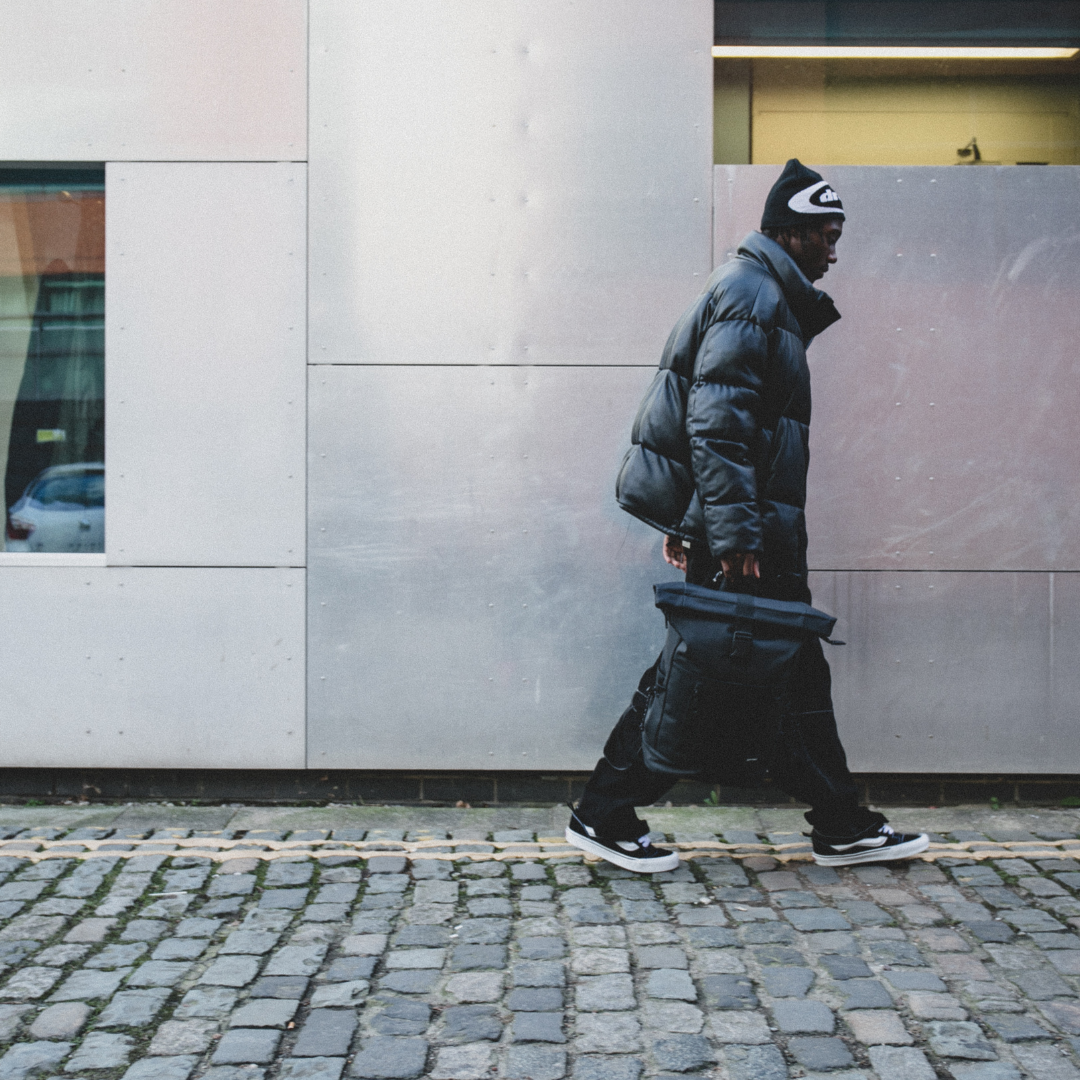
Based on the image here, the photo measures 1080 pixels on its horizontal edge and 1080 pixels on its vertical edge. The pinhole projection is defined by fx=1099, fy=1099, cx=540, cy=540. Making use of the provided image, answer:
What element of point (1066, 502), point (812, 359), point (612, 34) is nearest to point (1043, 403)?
point (1066, 502)

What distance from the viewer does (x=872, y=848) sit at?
3.93 meters

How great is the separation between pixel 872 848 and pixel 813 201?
226 cm

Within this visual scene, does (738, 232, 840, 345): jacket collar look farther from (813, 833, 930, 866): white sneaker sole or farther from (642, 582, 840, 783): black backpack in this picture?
(813, 833, 930, 866): white sneaker sole

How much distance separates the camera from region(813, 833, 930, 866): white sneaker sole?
3930mm

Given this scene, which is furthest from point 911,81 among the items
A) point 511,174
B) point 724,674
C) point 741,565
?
point 724,674

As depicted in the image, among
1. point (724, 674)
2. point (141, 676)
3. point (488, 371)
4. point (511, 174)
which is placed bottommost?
point (141, 676)

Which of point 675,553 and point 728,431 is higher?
point 728,431

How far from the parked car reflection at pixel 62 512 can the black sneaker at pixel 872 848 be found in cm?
333

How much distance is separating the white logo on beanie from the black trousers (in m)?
1.20

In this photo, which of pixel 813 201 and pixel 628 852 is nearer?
pixel 813 201

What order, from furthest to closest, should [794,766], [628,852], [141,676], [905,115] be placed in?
1. [905,115]
2. [141,676]
3. [628,852]
4. [794,766]

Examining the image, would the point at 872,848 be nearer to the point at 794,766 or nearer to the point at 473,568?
the point at 794,766

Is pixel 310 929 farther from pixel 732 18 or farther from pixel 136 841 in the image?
pixel 732 18

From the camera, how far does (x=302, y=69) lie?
4.70 meters
